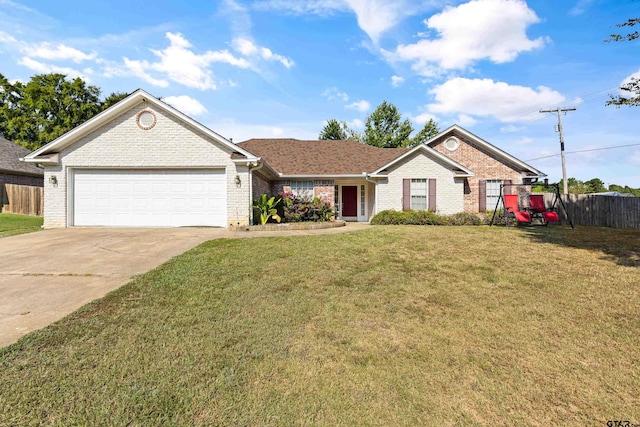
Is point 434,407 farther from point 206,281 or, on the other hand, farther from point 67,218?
point 67,218

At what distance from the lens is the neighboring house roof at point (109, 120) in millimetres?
11265

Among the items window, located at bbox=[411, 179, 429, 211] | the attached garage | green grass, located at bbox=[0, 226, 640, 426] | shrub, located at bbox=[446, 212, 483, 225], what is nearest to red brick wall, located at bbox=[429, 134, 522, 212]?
shrub, located at bbox=[446, 212, 483, 225]

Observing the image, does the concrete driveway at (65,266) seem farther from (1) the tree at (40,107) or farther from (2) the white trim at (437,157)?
(1) the tree at (40,107)

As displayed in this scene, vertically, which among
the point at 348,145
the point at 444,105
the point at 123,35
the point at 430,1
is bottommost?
the point at 348,145

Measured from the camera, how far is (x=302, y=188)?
16359mm

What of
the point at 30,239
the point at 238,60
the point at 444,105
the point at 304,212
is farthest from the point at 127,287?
the point at 444,105

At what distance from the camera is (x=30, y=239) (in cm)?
880

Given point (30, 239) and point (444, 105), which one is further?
point (444, 105)

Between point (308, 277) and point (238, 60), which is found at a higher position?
point (238, 60)

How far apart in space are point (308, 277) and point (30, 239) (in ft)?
30.4

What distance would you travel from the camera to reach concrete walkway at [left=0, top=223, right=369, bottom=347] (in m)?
3.77

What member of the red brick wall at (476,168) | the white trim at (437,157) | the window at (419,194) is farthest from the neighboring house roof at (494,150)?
the window at (419,194)

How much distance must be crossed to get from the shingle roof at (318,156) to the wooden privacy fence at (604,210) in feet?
28.5

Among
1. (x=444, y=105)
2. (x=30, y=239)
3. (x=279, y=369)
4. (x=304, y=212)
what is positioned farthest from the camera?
(x=444, y=105)
